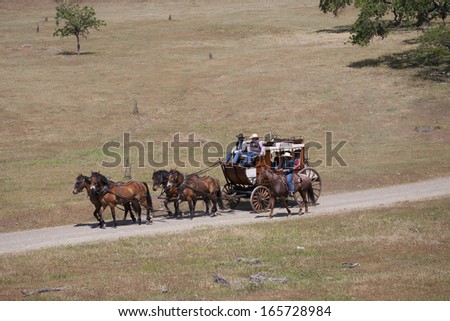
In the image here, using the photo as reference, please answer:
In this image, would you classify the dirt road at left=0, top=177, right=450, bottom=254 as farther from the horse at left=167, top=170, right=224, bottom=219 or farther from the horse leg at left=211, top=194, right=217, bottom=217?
the horse at left=167, top=170, right=224, bottom=219

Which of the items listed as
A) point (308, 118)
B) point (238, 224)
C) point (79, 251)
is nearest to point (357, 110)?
point (308, 118)

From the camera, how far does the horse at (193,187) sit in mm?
28859

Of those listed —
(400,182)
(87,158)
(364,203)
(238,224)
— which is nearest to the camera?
(238,224)

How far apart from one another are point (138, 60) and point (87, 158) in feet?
120

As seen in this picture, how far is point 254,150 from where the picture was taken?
99.0 feet

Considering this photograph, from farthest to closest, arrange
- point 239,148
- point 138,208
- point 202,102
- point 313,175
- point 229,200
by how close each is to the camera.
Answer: point 202,102
point 313,175
point 229,200
point 239,148
point 138,208

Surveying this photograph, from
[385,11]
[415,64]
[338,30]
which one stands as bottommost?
[415,64]

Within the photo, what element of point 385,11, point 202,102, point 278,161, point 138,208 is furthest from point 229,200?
point 385,11

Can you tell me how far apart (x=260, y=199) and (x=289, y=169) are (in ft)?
6.09

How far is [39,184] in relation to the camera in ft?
121

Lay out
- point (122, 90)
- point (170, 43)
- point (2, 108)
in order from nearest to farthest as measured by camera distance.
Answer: point (2, 108)
point (122, 90)
point (170, 43)

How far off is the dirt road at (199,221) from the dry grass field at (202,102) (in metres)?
1.78

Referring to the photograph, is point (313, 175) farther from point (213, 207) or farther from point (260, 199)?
point (213, 207)

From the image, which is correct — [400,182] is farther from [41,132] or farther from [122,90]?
[122,90]
